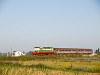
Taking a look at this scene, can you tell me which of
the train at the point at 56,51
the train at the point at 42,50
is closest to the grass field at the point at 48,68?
the train at the point at 42,50

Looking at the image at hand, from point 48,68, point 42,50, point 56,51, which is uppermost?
point 42,50

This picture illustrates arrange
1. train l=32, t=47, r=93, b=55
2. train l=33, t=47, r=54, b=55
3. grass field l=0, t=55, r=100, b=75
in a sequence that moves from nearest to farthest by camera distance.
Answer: grass field l=0, t=55, r=100, b=75 → train l=33, t=47, r=54, b=55 → train l=32, t=47, r=93, b=55

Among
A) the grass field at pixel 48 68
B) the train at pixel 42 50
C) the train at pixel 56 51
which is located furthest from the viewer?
the train at pixel 56 51

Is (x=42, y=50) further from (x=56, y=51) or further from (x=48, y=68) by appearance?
(x=48, y=68)

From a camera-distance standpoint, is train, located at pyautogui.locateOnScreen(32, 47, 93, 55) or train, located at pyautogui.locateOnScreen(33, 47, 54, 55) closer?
train, located at pyautogui.locateOnScreen(33, 47, 54, 55)

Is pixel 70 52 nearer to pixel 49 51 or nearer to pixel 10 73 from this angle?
pixel 49 51

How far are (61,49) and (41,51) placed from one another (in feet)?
37.6

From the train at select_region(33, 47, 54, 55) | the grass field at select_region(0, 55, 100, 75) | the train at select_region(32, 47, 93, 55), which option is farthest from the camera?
the train at select_region(32, 47, 93, 55)

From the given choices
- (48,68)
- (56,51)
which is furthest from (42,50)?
(48,68)

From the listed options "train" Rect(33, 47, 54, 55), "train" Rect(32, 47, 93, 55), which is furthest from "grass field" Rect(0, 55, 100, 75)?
"train" Rect(32, 47, 93, 55)

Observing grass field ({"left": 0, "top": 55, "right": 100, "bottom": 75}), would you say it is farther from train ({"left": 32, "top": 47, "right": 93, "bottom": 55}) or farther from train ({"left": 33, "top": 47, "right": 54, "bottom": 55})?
train ({"left": 32, "top": 47, "right": 93, "bottom": 55})

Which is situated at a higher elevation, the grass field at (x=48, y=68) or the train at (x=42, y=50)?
the train at (x=42, y=50)

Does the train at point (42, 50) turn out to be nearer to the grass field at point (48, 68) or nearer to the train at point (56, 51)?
the train at point (56, 51)

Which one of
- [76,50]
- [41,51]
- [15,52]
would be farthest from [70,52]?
[15,52]
